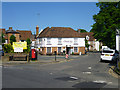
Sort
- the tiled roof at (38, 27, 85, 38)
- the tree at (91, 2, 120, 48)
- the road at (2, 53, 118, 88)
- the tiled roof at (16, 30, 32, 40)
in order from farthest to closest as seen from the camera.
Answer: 1. the tiled roof at (16, 30, 32, 40)
2. the tiled roof at (38, 27, 85, 38)
3. the tree at (91, 2, 120, 48)
4. the road at (2, 53, 118, 88)

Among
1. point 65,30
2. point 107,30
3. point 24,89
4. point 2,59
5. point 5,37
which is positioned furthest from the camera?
point 5,37

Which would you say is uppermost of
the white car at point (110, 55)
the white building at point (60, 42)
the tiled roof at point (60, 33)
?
the tiled roof at point (60, 33)

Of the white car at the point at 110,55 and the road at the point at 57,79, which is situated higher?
the white car at the point at 110,55

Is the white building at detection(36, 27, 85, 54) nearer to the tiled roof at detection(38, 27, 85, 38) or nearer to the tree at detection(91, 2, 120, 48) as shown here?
the tiled roof at detection(38, 27, 85, 38)

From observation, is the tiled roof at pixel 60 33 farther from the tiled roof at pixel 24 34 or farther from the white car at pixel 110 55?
the white car at pixel 110 55

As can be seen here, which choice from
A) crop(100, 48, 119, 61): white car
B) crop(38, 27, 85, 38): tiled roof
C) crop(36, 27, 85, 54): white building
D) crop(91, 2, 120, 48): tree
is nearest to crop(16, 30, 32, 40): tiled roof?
crop(38, 27, 85, 38): tiled roof

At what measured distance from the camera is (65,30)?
5475 cm

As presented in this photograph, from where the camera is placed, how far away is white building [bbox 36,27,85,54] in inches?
2019

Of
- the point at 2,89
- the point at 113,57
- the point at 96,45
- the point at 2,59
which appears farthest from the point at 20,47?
the point at 96,45

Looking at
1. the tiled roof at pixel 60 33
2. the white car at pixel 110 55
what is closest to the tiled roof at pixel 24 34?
the tiled roof at pixel 60 33

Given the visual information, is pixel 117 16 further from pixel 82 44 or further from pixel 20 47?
pixel 82 44

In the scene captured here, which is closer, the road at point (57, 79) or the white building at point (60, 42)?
the road at point (57, 79)

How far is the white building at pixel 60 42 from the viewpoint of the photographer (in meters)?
51.3

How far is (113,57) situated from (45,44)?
29.7m
